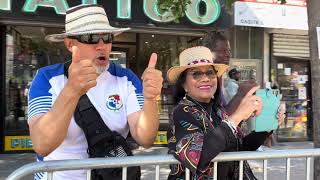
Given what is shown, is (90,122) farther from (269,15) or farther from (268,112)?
(269,15)

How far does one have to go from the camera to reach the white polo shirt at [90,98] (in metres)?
2.27

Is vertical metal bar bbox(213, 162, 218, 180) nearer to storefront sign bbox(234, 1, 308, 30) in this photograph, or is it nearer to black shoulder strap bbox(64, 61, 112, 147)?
black shoulder strap bbox(64, 61, 112, 147)

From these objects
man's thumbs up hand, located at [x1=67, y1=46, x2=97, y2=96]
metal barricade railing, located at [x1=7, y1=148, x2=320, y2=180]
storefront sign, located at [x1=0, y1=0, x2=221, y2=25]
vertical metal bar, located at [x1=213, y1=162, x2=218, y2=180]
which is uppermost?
storefront sign, located at [x1=0, y1=0, x2=221, y2=25]

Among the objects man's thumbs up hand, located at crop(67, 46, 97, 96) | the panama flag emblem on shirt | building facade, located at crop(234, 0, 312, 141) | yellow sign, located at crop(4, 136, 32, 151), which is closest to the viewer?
man's thumbs up hand, located at crop(67, 46, 97, 96)

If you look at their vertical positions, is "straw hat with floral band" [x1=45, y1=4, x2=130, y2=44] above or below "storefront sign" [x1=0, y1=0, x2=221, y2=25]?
below

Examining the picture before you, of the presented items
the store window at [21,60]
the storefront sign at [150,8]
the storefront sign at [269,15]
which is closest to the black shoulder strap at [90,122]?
the storefront sign at [150,8]

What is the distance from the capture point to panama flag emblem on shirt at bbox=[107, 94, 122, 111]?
7.74 feet

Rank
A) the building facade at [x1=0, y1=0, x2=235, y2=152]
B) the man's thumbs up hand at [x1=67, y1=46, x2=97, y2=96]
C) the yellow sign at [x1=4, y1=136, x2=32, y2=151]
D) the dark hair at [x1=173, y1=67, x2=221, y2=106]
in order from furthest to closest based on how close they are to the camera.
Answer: the yellow sign at [x1=4, y1=136, x2=32, y2=151] → the building facade at [x1=0, y1=0, x2=235, y2=152] → the dark hair at [x1=173, y1=67, x2=221, y2=106] → the man's thumbs up hand at [x1=67, y1=46, x2=97, y2=96]

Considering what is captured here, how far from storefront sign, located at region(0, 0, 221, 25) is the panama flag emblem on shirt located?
5.64 meters

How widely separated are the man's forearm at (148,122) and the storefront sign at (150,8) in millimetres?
5747

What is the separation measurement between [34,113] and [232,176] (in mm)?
1216

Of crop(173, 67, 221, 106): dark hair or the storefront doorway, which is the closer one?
crop(173, 67, 221, 106): dark hair

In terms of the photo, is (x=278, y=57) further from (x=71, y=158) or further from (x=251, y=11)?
(x=71, y=158)

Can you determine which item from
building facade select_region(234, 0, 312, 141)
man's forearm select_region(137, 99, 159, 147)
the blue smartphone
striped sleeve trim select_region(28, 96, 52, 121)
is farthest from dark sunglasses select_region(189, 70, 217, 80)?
building facade select_region(234, 0, 312, 141)
